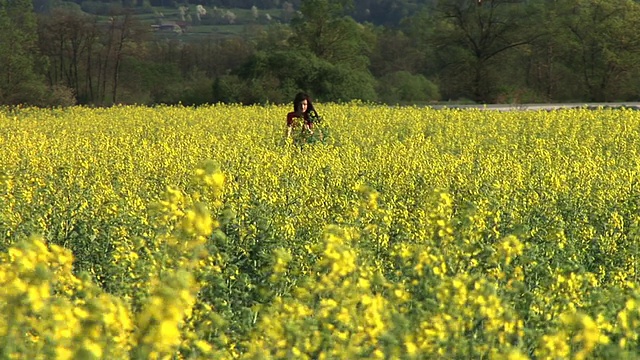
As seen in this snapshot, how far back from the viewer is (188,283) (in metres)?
3.62

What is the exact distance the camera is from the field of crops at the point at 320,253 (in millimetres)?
3959

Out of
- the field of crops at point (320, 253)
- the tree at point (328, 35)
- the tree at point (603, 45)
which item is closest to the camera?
the field of crops at point (320, 253)

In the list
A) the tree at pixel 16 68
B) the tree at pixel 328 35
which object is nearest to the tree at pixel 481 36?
the tree at pixel 328 35

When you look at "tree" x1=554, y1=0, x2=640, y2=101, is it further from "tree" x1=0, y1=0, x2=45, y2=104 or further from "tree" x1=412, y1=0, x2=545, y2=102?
"tree" x1=0, y1=0, x2=45, y2=104

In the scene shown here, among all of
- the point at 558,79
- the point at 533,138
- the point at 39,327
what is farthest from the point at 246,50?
the point at 39,327

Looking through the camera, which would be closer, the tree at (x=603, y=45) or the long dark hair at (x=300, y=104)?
the long dark hair at (x=300, y=104)

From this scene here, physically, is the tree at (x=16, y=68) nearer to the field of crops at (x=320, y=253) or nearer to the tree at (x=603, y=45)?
the field of crops at (x=320, y=253)

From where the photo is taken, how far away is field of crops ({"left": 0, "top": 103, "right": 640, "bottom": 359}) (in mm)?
3959

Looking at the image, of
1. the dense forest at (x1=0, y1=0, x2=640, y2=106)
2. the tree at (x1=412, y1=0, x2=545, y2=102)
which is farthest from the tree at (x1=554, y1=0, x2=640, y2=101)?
the tree at (x1=412, y1=0, x2=545, y2=102)

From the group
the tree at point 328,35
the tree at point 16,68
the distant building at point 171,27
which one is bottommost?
the distant building at point 171,27

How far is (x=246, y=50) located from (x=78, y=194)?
7544 cm

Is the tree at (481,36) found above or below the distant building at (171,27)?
above

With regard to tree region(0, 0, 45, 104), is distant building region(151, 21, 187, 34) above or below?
below

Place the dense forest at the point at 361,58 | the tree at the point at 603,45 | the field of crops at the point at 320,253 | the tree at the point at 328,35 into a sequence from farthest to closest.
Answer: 1. the tree at the point at 603,45
2. the tree at the point at 328,35
3. the dense forest at the point at 361,58
4. the field of crops at the point at 320,253
